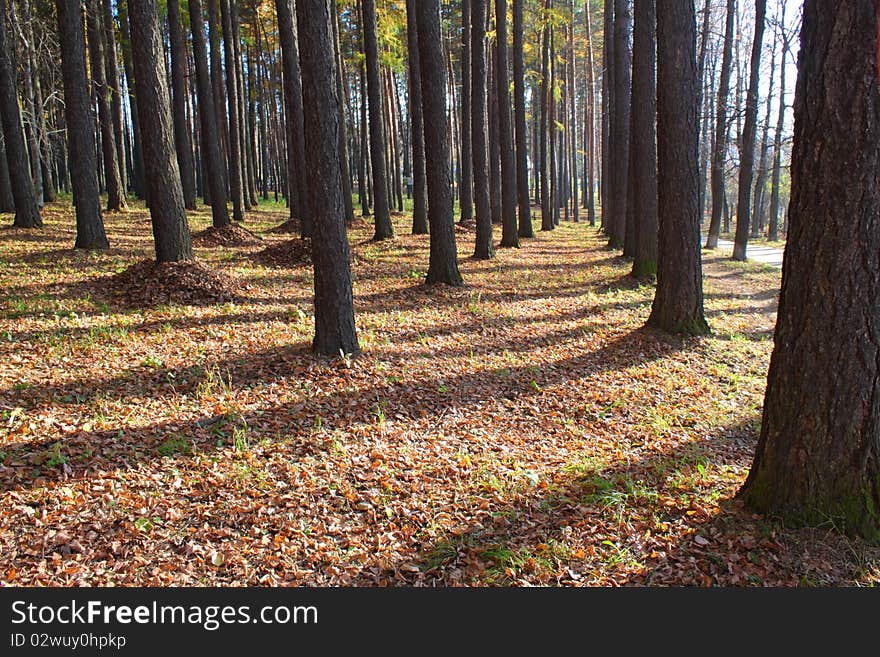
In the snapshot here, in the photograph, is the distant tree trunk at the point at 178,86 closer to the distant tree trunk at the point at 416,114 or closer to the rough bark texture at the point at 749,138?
the distant tree trunk at the point at 416,114

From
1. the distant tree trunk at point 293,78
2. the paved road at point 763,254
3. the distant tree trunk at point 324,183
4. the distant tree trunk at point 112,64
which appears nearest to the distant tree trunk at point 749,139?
the paved road at point 763,254

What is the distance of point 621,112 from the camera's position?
18.1 m

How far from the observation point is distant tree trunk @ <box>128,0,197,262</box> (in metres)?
9.72

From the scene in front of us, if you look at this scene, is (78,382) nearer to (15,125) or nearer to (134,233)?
(134,233)

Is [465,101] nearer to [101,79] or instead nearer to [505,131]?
[505,131]

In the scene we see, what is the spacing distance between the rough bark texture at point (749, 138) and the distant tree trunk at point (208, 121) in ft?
52.2

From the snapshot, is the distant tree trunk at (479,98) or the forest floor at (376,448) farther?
the distant tree trunk at (479,98)

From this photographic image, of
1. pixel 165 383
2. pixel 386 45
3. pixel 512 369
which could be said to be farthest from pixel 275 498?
pixel 386 45

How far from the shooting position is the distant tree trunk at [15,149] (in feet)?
48.3

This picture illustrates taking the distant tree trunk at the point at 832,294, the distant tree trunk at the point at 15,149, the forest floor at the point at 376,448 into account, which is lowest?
the forest floor at the point at 376,448

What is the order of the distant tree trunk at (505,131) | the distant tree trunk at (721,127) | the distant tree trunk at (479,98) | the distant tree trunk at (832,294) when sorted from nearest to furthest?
the distant tree trunk at (832,294) → the distant tree trunk at (479,98) → the distant tree trunk at (505,131) → the distant tree trunk at (721,127)

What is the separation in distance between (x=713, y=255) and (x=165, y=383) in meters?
20.3

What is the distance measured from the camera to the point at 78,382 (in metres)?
6.28

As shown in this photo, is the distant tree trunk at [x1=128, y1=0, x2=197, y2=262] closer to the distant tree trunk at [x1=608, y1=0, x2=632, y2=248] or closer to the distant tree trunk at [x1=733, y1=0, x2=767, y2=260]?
the distant tree trunk at [x1=608, y1=0, x2=632, y2=248]
